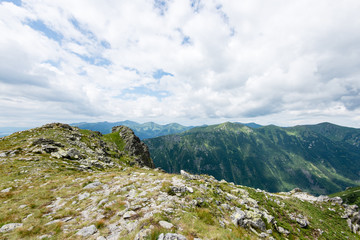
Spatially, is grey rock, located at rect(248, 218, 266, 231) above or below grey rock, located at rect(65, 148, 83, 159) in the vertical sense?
below

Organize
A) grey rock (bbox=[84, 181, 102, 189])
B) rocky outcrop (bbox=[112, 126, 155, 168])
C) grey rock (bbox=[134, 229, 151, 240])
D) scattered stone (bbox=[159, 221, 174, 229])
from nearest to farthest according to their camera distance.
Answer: grey rock (bbox=[134, 229, 151, 240]) < scattered stone (bbox=[159, 221, 174, 229]) < grey rock (bbox=[84, 181, 102, 189]) < rocky outcrop (bbox=[112, 126, 155, 168])

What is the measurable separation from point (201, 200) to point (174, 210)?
12.5 ft

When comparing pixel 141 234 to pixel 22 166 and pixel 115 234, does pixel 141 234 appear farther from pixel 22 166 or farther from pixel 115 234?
pixel 22 166

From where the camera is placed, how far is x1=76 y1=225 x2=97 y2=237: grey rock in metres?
8.37

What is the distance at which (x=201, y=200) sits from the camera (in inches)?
536

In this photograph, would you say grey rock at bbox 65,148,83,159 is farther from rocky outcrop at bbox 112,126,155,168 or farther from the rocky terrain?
rocky outcrop at bbox 112,126,155,168

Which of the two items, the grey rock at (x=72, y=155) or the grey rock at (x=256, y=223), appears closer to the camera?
the grey rock at (x=256, y=223)

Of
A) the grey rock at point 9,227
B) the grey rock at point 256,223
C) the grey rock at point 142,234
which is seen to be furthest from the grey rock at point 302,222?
the grey rock at point 9,227

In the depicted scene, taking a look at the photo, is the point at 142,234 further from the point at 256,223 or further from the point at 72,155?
the point at 72,155

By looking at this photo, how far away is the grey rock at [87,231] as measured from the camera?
8.37 m

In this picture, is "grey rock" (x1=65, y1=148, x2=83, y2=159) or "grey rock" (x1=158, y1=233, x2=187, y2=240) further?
"grey rock" (x1=65, y1=148, x2=83, y2=159)

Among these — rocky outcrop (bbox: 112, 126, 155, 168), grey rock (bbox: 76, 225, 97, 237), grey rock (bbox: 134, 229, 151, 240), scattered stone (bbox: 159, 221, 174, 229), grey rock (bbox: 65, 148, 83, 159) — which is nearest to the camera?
grey rock (bbox: 134, 229, 151, 240)

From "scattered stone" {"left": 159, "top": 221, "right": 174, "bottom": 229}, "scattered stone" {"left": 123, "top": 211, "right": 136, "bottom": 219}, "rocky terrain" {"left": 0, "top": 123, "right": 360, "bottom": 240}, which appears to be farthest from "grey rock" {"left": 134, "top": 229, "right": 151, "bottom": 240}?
"scattered stone" {"left": 123, "top": 211, "right": 136, "bottom": 219}

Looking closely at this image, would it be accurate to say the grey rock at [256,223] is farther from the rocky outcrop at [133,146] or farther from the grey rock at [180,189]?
the rocky outcrop at [133,146]
